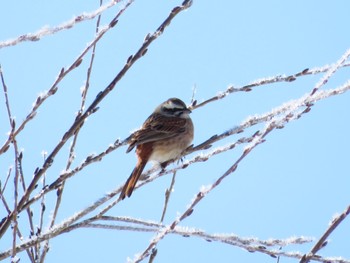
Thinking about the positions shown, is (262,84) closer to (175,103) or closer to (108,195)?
(108,195)

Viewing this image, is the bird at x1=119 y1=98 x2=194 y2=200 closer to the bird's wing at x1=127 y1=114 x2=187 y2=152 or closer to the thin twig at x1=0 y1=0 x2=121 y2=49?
the bird's wing at x1=127 y1=114 x2=187 y2=152

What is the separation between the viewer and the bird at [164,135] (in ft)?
19.3

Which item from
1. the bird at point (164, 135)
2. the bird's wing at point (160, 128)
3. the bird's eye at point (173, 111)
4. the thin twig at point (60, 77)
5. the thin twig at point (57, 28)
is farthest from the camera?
the bird's eye at point (173, 111)

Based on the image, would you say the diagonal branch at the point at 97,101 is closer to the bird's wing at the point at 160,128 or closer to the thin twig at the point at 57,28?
the thin twig at the point at 57,28

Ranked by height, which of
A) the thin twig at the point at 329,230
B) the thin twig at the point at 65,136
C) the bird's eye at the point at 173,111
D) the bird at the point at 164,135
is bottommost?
the thin twig at the point at 329,230

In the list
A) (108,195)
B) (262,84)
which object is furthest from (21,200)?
(262,84)

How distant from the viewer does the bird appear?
5887 mm

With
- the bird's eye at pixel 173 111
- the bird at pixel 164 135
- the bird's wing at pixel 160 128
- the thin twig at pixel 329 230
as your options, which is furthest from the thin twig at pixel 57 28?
the bird's eye at pixel 173 111

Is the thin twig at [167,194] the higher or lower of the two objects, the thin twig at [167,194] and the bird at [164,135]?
the lower

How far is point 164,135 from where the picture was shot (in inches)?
248

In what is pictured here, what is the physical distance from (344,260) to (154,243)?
65 cm

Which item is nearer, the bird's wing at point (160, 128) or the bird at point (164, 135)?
the bird at point (164, 135)

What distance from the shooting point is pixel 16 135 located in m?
2.53

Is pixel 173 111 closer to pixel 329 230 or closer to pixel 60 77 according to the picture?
pixel 60 77
